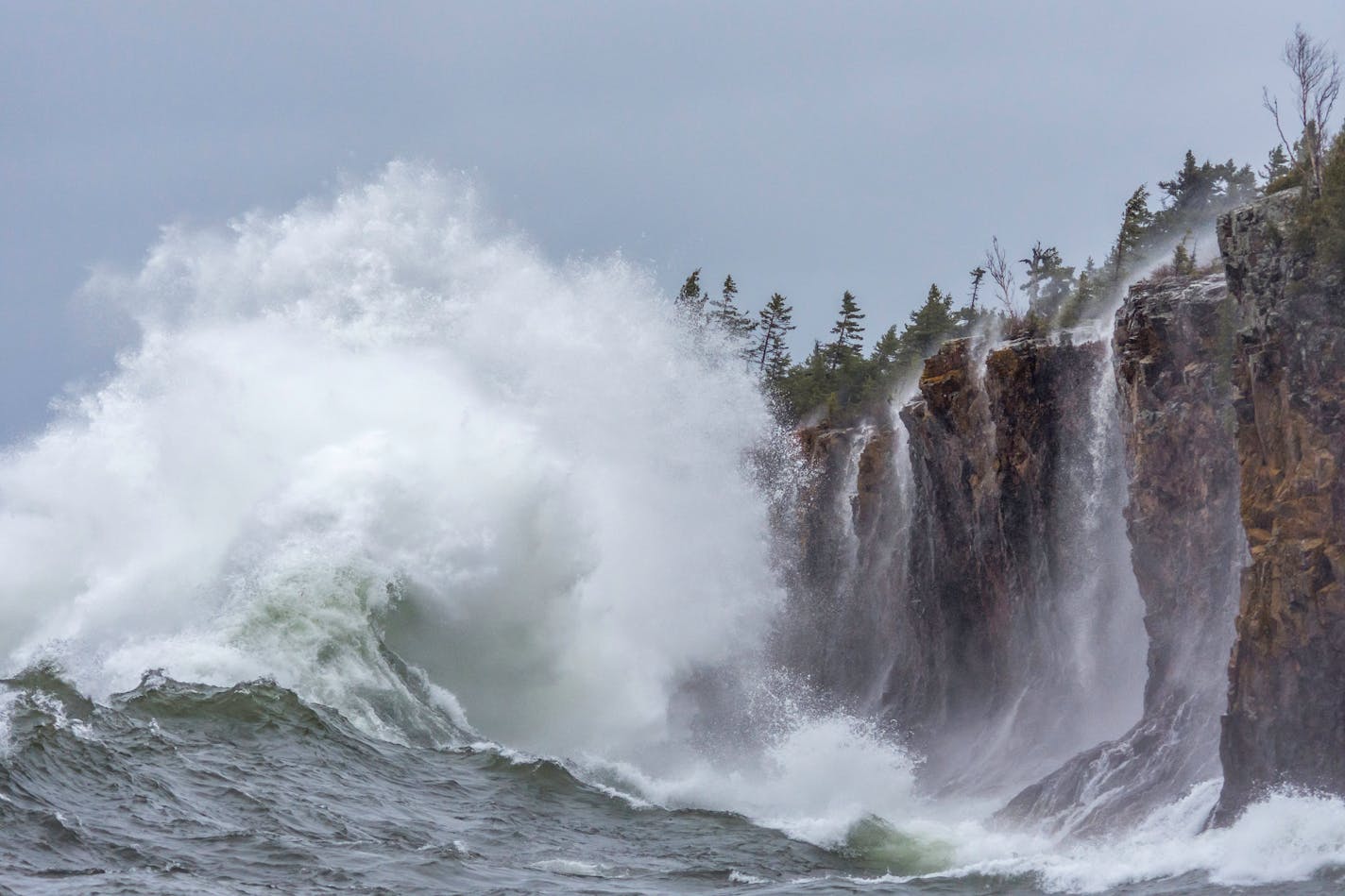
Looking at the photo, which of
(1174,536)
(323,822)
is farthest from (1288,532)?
(323,822)

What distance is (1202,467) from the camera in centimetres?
2775

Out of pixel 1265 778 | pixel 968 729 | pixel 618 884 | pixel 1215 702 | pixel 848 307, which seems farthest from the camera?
pixel 848 307

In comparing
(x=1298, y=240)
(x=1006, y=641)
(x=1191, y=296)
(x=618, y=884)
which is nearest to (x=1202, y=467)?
(x=1191, y=296)

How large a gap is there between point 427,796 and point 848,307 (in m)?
58.0

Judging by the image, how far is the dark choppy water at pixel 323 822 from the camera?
17.2m

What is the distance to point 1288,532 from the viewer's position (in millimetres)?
21641

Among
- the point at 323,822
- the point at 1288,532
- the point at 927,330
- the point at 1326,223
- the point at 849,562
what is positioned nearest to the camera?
the point at 323,822

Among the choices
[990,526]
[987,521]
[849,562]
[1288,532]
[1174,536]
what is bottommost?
[1288,532]

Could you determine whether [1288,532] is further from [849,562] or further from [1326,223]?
[849,562]

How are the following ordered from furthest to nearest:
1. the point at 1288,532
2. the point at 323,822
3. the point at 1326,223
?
the point at 1326,223 → the point at 1288,532 → the point at 323,822

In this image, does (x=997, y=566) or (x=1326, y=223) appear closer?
(x=1326, y=223)

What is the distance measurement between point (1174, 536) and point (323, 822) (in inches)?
700

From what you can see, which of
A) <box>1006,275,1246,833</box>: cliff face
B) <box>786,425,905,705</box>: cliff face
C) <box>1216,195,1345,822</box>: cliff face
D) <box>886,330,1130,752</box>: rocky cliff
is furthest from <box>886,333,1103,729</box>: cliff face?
<box>1216,195,1345,822</box>: cliff face

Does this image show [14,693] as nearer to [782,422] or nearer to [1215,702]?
[1215,702]
